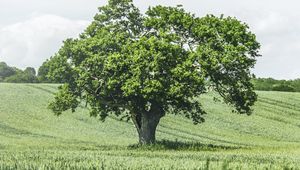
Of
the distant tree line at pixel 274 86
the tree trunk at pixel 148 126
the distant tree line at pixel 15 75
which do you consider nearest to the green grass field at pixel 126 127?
the tree trunk at pixel 148 126

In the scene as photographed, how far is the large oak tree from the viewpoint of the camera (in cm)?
3894

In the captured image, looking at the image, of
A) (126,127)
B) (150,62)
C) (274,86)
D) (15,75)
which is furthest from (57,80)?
(15,75)

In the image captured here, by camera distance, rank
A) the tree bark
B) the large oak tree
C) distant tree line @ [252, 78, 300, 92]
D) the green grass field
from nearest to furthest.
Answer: the large oak tree < the tree bark < the green grass field < distant tree line @ [252, 78, 300, 92]

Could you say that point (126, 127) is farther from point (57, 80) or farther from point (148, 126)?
point (57, 80)

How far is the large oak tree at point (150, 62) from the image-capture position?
1533 inches

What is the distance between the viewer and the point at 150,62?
127ft

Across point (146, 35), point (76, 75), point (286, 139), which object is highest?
point (146, 35)

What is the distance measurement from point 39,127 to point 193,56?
2467 cm

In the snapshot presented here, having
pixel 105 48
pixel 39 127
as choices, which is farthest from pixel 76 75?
pixel 39 127

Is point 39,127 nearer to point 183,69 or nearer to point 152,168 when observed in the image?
point 183,69

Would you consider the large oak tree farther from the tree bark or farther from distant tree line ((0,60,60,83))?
distant tree line ((0,60,60,83))

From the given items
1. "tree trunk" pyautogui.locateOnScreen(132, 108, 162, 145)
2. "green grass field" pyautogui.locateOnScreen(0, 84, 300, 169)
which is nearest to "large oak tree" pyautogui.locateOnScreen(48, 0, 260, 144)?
"tree trunk" pyautogui.locateOnScreen(132, 108, 162, 145)

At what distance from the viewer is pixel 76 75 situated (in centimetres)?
4131

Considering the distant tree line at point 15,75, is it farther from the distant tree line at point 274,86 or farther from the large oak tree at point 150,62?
the large oak tree at point 150,62
